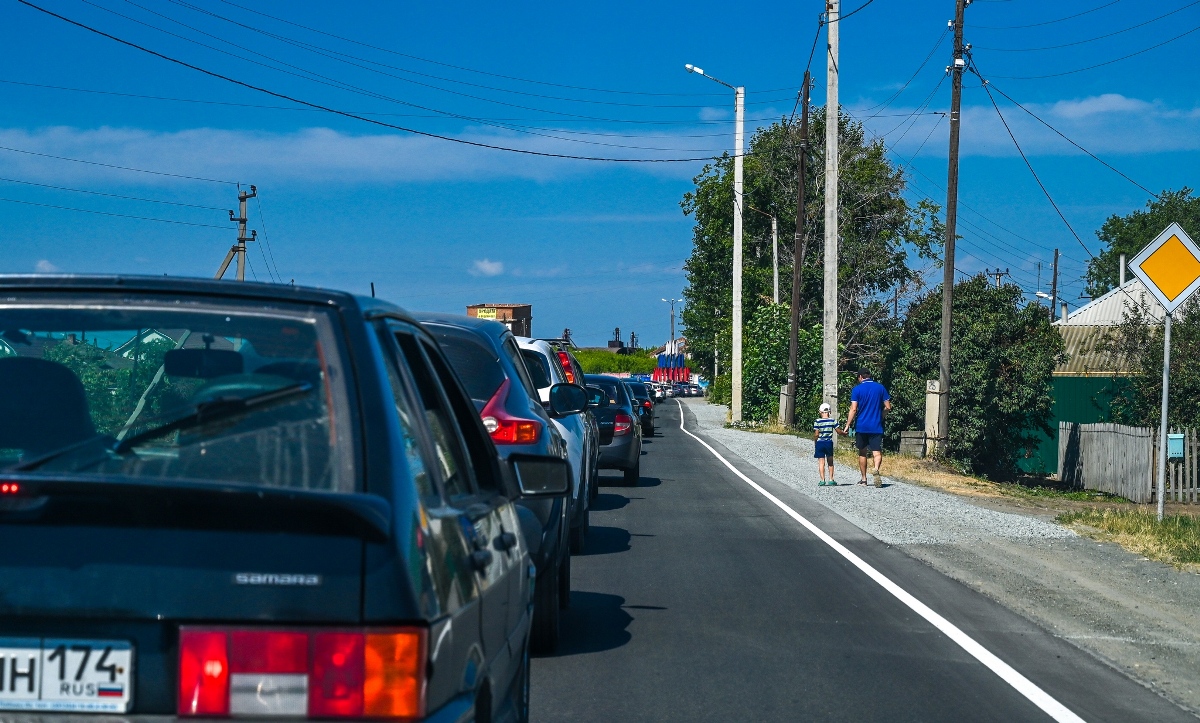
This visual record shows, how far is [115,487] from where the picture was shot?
7.57 feet

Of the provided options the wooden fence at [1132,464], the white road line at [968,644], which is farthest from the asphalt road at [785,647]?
the wooden fence at [1132,464]

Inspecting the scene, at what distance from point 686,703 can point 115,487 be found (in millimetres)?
4031

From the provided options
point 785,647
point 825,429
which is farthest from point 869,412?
point 785,647

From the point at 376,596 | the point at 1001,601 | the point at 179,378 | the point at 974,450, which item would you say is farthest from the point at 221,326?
the point at 974,450

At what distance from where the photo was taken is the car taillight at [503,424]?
7.31 metres

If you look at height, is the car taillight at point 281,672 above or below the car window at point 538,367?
below

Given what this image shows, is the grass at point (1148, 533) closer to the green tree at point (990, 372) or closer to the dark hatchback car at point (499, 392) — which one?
the dark hatchback car at point (499, 392)

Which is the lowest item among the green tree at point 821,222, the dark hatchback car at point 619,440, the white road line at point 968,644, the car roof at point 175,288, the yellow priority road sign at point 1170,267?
the white road line at point 968,644

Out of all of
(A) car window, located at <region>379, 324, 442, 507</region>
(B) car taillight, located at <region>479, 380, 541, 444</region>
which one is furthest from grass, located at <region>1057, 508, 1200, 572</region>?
(A) car window, located at <region>379, 324, 442, 507</region>

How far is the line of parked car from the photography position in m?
2.29

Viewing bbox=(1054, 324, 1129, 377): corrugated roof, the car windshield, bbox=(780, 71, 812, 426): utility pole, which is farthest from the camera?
bbox=(780, 71, 812, 426): utility pole

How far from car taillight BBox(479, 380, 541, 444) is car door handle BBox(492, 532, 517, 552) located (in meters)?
3.44

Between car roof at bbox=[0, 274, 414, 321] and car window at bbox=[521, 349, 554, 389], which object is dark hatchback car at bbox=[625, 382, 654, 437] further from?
car roof at bbox=[0, 274, 414, 321]

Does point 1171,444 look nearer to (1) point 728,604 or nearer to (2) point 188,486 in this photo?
(1) point 728,604
